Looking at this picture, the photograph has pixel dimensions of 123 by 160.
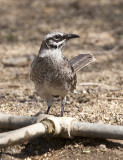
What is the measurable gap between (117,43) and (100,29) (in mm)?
1376

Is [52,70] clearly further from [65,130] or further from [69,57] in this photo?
[69,57]

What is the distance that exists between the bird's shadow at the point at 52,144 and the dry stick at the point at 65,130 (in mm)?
127

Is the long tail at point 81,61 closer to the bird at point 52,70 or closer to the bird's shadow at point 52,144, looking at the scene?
the bird at point 52,70

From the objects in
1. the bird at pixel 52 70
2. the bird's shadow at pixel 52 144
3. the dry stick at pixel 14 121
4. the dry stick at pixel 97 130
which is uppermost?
the bird at pixel 52 70

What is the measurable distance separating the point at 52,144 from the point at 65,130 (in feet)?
1.02

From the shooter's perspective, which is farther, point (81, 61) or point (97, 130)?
Result: point (81, 61)

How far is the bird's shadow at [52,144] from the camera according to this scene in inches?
165

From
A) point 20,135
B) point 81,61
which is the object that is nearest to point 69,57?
point 81,61

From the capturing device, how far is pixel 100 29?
10.8 metres

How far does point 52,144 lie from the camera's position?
4.36 metres

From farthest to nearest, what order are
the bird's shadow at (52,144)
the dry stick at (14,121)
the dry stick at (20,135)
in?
the dry stick at (14,121), the bird's shadow at (52,144), the dry stick at (20,135)

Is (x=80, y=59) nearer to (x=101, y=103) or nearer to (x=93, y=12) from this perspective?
(x=101, y=103)

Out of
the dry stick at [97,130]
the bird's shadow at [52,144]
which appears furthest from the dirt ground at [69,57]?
the dry stick at [97,130]

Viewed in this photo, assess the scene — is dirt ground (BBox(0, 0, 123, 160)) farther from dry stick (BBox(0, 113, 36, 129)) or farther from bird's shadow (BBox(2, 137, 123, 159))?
dry stick (BBox(0, 113, 36, 129))
